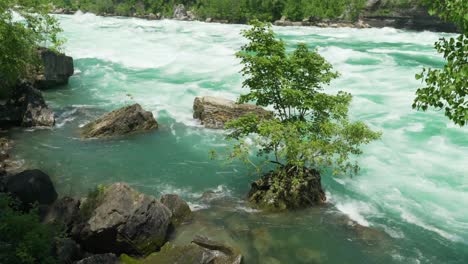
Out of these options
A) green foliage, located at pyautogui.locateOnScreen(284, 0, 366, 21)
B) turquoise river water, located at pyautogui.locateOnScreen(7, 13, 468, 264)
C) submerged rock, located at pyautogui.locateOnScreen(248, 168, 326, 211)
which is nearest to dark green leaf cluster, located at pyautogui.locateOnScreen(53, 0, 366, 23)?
green foliage, located at pyautogui.locateOnScreen(284, 0, 366, 21)

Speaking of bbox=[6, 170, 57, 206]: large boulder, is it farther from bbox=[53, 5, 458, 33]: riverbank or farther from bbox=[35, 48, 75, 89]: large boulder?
bbox=[53, 5, 458, 33]: riverbank

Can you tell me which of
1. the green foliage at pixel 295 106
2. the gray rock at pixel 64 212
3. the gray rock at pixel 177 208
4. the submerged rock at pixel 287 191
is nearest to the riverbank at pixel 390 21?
the green foliage at pixel 295 106

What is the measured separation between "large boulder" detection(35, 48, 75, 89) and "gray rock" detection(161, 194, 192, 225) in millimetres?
19748

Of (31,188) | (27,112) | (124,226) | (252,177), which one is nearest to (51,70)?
(27,112)

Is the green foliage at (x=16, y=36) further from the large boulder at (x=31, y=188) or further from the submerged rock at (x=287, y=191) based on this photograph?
the submerged rock at (x=287, y=191)

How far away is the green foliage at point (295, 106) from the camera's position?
14.5 m

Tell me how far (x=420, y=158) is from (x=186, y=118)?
1294 centimetres

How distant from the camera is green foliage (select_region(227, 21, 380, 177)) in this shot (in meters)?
14.5

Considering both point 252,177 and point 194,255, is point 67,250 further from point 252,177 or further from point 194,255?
point 252,177

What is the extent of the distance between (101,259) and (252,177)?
833 centimetres

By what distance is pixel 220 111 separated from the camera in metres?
23.9

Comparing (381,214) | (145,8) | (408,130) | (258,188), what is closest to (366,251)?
(381,214)

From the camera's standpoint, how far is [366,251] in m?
12.9

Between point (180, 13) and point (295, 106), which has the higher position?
point (180, 13)
